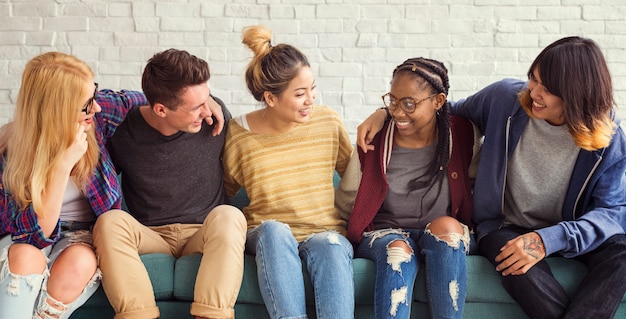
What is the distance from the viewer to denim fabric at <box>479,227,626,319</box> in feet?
7.06

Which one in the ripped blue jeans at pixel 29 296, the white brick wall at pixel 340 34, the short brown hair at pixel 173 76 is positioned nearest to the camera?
the ripped blue jeans at pixel 29 296

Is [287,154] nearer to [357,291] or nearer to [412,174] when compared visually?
[412,174]

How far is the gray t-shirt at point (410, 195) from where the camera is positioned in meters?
2.48

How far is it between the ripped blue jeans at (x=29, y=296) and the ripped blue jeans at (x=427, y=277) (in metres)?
0.80

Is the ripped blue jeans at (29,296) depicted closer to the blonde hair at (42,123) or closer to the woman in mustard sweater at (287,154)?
the blonde hair at (42,123)

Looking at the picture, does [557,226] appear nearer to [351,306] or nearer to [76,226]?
[351,306]

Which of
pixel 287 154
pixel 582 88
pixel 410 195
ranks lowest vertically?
pixel 410 195

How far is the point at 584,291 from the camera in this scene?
218 cm

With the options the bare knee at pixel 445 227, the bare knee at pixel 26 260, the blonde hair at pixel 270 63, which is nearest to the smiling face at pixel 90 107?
the bare knee at pixel 26 260

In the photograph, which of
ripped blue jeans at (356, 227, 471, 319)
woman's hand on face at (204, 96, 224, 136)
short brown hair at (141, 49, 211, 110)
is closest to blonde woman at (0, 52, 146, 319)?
short brown hair at (141, 49, 211, 110)

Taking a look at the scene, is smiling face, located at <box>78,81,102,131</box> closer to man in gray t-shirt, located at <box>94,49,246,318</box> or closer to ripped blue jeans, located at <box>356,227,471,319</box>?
man in gray t-shirt, located at <box>94,49,246,318</box>

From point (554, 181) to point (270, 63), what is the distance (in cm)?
95

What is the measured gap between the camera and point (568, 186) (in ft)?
7.81

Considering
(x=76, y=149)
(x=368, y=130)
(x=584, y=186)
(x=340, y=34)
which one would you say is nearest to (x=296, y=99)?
(x=368, y=130)
